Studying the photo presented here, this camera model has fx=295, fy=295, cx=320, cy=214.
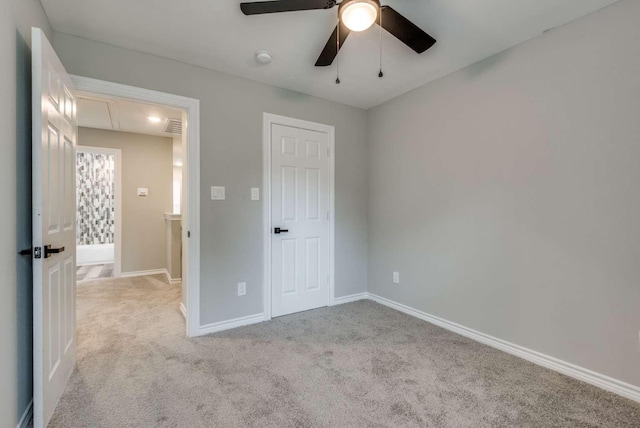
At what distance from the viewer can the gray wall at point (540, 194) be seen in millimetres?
1789

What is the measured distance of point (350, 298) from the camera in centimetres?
358

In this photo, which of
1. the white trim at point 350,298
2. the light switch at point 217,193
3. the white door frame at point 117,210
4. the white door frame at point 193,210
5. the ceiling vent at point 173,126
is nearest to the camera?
the white door frame at point 193,210

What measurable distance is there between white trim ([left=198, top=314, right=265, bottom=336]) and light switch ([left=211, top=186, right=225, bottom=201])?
1.14 meters

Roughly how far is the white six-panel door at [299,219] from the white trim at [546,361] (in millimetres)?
1211

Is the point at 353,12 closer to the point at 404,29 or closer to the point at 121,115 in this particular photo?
the point at 404,29

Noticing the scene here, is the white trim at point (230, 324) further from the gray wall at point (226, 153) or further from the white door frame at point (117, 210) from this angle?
the white door frame at point (117, 210)

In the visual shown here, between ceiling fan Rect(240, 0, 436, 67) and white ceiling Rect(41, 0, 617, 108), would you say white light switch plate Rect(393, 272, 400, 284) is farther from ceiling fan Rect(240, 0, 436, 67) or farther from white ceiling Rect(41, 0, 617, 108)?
ceiling fan Rect(240, 0, 436, 67)

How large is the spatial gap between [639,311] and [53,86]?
3595 millimetres

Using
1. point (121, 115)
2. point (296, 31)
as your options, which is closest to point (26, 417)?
point (296, 31)

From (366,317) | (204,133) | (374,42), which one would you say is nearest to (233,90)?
(204,133)

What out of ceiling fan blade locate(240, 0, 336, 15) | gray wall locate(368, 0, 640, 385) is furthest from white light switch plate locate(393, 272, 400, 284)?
ceiling fan blade locate(240, 0, 336, 15)

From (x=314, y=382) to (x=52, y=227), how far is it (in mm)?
1785

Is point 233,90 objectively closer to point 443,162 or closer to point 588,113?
point 443,162

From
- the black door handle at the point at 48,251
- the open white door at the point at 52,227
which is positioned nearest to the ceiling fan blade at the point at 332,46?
the open white door at the point at 52,227
